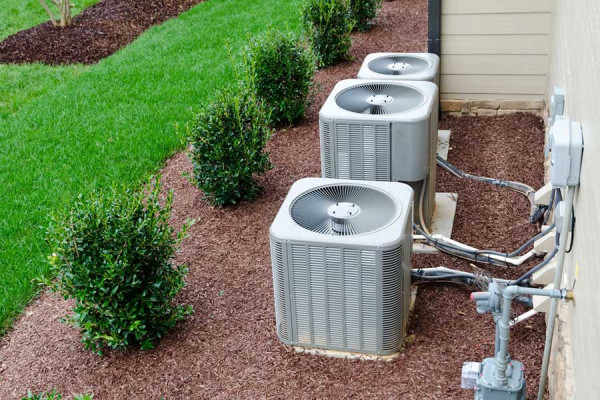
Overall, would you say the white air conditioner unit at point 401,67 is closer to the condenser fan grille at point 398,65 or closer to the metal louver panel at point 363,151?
the condenser fan grille at point 398,65

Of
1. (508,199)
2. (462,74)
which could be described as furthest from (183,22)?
(508,199)

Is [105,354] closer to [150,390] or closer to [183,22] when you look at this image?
[150,390]

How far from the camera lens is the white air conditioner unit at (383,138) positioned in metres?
5.08

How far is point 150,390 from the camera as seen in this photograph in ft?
14.0

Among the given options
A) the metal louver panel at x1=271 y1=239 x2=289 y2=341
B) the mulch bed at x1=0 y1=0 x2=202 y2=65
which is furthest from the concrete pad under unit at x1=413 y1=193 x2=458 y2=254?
the mulch bed at x1=0 y1=0 x2=202 y2=65

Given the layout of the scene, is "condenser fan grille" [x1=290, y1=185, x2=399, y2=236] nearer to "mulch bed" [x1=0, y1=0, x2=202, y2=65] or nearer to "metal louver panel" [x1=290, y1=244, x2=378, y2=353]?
"metal louver panel" [x1=290, y1=244, x2=378, y2=353]

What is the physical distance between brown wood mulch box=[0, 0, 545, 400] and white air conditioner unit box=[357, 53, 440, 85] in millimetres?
1032

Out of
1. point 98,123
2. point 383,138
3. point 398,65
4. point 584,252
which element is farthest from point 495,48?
point 584,252

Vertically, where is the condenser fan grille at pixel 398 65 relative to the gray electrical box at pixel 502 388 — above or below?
above

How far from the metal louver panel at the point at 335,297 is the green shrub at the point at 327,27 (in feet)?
17.9

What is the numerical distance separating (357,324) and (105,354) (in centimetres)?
162

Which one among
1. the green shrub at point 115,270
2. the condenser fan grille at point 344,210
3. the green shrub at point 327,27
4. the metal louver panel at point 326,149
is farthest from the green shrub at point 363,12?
the green shrub at point 115,270

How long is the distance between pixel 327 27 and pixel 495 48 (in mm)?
2573

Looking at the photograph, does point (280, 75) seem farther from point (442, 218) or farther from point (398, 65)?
point (442, 218)
